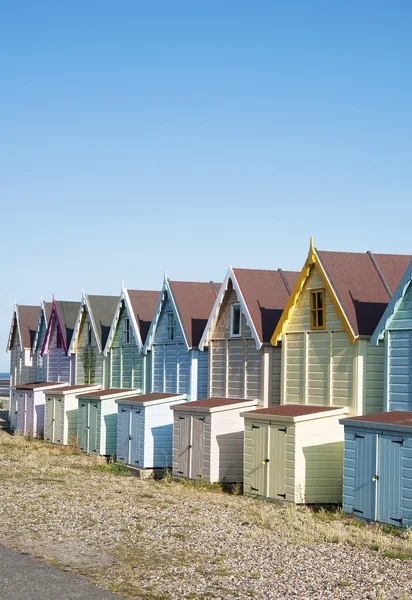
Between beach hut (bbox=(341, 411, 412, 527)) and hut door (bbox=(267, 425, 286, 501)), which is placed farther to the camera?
hut door (bbox=(267, 425, 286, 501))

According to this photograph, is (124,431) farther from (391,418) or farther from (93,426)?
(391,418)

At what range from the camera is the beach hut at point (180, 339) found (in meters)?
32.0

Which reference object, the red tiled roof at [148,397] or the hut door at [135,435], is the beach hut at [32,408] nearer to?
the red tiled roof at [148,397]

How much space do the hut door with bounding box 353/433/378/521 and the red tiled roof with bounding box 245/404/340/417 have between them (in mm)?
2855

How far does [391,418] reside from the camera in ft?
65.6

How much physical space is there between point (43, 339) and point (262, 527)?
33.8m

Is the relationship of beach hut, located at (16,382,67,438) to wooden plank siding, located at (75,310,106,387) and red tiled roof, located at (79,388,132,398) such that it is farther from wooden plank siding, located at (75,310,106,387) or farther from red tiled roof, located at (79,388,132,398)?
red tiled roof, located at (79,388,132,398)

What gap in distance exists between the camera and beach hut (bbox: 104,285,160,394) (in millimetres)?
36594

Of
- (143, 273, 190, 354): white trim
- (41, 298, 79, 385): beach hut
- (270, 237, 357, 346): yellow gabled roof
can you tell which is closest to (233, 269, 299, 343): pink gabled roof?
(270, 237, 357, 346): yellow gabled roof

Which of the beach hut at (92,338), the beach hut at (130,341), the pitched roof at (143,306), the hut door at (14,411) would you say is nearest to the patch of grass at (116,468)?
the beach hut at (130,341)

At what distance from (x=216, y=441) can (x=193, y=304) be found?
25.8ft

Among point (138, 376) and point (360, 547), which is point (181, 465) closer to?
point (138, 376)

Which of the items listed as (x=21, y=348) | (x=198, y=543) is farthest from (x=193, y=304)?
(x=21, y=348)

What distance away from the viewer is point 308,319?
2533cm
